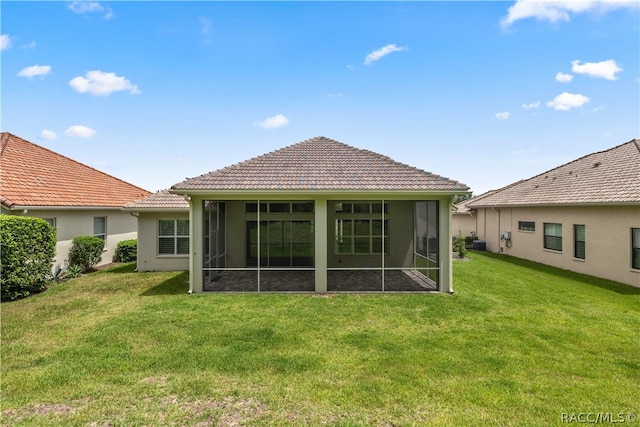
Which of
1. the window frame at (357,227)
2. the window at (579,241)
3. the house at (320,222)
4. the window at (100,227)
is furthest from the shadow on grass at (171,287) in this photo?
the window at (579,241)

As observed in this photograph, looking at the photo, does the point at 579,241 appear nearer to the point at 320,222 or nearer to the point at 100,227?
the point at 320,222

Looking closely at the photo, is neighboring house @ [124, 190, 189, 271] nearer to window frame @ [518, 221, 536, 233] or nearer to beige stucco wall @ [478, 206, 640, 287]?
beige stucco wall @ [478, 206, 640, 287]

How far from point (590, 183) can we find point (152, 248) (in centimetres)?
1924

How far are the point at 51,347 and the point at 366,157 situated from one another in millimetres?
9950

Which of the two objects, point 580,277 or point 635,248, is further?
point 580,277

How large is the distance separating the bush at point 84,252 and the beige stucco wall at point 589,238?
20.4 metres

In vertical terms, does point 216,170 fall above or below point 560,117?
below

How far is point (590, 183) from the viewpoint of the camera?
13836 millimetres

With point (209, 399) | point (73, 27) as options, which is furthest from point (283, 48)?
point (209, 399)

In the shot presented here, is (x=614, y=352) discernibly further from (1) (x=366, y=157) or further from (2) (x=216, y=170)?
(2) (x=216, y=170)

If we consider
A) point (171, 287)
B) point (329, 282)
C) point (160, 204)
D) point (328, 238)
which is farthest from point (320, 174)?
point (160, 204)

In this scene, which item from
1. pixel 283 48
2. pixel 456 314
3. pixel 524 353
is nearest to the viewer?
pixel 524 353

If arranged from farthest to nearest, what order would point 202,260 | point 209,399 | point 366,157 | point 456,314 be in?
point 366,157 < point 202,260 < point 456,314 < point 209,399

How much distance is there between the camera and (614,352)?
551 centimetres
